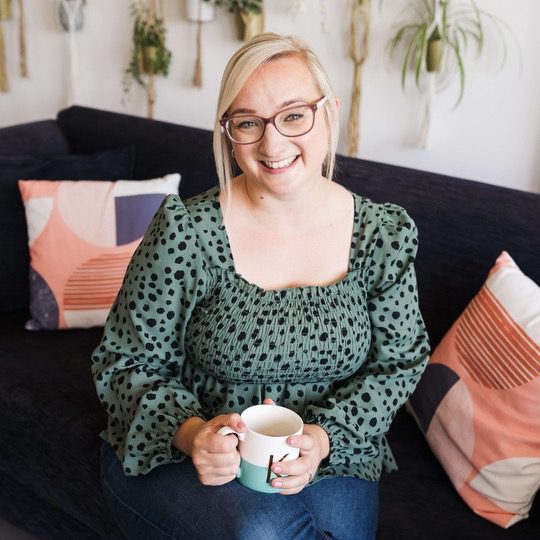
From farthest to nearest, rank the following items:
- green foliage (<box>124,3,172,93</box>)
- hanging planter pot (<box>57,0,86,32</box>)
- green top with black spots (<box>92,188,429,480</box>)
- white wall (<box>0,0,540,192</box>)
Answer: hanging planter pot (<box>57,0,86,32</box>)
green foliage (<box>124,3,172,93</box>)
white wall (<box>0,0,540,192</box>)
green top with black spots (<box>92,188,429,480</box>)

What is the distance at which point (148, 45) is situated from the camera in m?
2.61

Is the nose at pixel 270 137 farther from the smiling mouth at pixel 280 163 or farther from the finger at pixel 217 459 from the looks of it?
the finger at pixel 217 459

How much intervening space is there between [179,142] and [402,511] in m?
1.22

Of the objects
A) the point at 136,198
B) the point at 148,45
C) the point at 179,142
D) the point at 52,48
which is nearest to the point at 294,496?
the point at 136,198

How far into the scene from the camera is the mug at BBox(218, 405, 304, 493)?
108 centimetres

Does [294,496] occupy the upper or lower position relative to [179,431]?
lower

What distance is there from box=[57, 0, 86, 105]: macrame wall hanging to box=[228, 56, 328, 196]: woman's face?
5.95ft

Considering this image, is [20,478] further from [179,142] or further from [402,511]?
[179,142]

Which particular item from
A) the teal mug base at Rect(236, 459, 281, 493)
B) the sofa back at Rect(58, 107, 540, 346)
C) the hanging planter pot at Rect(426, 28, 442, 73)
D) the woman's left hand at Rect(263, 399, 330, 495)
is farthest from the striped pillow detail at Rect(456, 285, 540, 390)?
the hanging planter pot at Rect(426, 28, 442, 73)

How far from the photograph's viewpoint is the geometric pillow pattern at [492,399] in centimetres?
138

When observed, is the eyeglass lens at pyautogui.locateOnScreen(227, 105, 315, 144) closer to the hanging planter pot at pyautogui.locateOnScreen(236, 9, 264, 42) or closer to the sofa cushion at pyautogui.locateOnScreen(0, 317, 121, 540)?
the sofa cushion at pyautogui.locateOnScreen(0, 317, 121, 540)

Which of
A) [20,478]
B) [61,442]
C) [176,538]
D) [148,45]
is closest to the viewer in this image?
[176,538]

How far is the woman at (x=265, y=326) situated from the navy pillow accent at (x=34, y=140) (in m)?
1.07

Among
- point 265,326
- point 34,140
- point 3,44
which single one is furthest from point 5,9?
point 265,326
